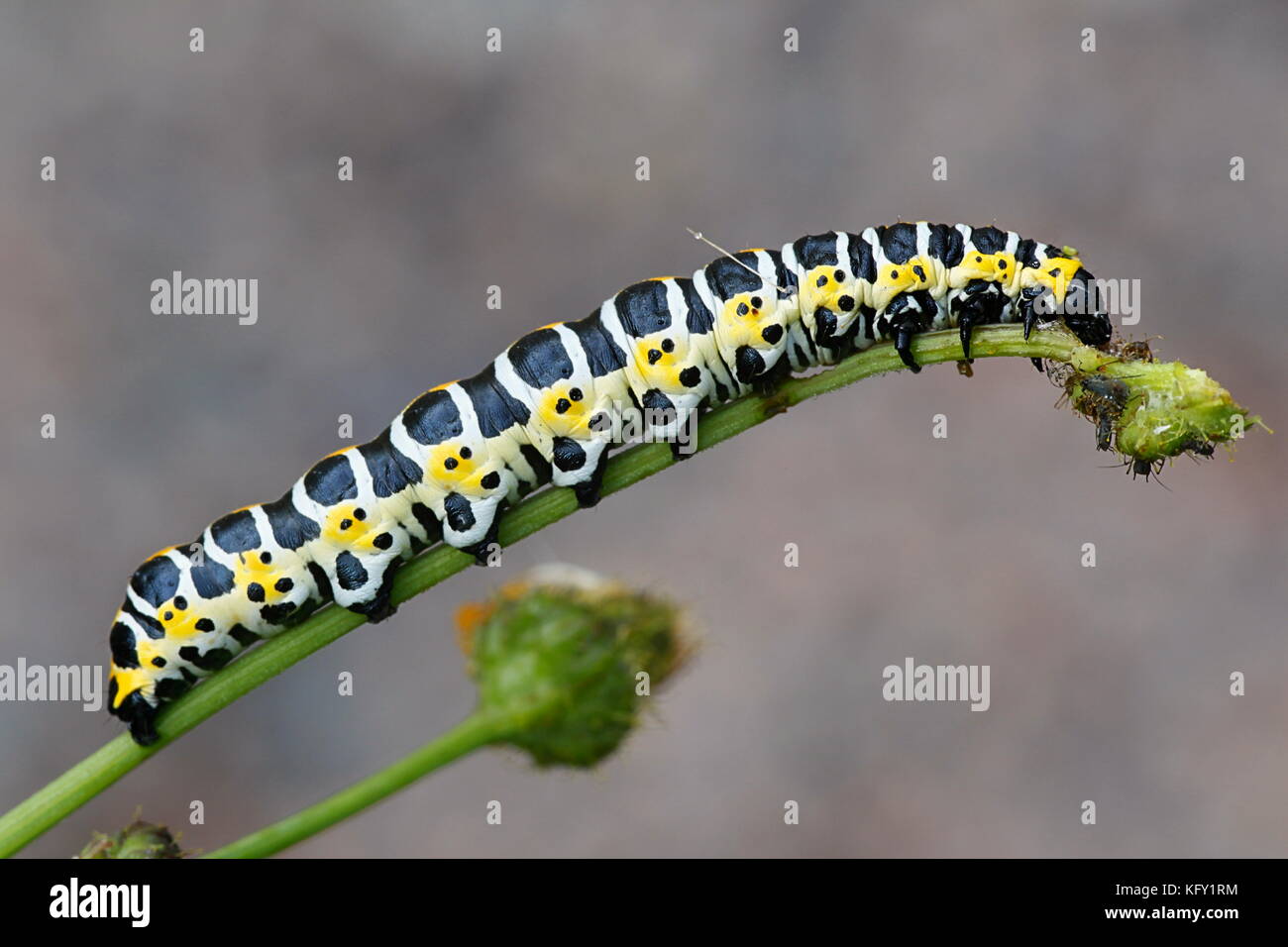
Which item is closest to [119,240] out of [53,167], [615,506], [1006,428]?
[53,167]

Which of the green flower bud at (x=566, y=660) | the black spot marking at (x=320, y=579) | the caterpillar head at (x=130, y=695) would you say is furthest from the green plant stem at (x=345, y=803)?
the black spot marking at (x=320, y=579)

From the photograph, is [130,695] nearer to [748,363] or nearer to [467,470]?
[467,470]

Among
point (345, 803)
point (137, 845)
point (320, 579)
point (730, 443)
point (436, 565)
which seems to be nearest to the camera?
point (345, 803)

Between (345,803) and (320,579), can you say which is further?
(320,579)

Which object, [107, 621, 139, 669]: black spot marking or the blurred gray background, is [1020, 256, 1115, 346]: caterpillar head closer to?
[107, 621, 139, 669]: black spot marking

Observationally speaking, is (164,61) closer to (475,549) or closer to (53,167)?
(53,167)

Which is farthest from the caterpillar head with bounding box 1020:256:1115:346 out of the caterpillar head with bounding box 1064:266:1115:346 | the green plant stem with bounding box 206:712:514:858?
the green plant stem with bounding box 206:712:514:858

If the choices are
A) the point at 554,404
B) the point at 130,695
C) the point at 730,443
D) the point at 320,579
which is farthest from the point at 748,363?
the point at 730,443
